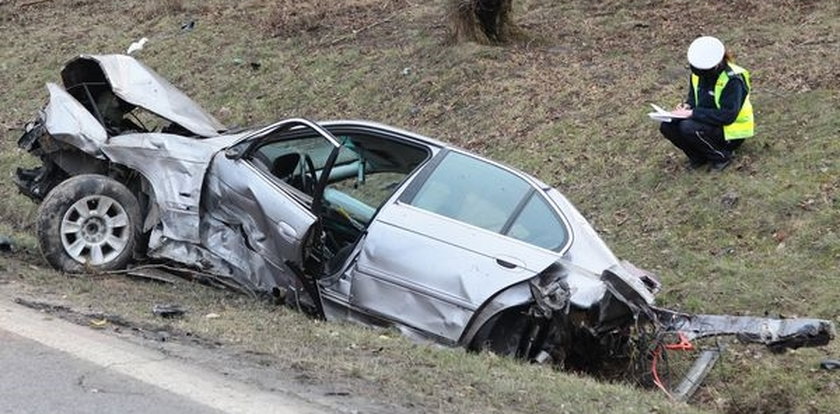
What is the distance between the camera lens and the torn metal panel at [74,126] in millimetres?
7105

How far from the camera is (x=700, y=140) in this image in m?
9.23

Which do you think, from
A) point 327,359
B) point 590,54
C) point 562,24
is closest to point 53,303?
point 327,359

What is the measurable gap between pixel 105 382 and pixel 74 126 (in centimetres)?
300

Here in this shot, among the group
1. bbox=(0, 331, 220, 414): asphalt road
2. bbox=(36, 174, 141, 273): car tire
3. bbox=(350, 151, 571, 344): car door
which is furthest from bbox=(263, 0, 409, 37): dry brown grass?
bbox=(0, 331, 220, 414): asphalt road

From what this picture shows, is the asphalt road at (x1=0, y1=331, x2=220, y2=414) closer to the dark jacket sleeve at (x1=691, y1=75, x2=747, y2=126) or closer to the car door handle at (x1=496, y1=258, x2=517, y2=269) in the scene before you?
the car door handle at (x1=496, y1=258, x2=517, y2=269)

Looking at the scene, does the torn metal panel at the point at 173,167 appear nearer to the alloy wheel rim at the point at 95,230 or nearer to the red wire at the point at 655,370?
the alloy wheel rim at the point at 95,230

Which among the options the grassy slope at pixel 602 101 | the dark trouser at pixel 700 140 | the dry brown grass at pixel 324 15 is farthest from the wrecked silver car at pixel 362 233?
the dry brown grass at pixel 324 15

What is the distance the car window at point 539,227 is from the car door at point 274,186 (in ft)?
4.24

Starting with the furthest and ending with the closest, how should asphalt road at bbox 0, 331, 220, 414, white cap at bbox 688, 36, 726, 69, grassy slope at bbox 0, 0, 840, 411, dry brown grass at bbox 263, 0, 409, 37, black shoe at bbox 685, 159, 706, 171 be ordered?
dry brown grass at bbox 263, 0, 409, 37 → black shoe at bbox 685, 159, 706, 171 → white cap at bbox 688, 36, 726, 69 → grassy slope at bbox 0, 0, 840, 411 → asphalt road at bbox 0, 331, 220, 414

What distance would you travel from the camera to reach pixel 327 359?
540 centimetres

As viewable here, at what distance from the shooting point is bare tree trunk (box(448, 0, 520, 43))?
13.4 metres

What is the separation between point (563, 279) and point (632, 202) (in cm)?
349

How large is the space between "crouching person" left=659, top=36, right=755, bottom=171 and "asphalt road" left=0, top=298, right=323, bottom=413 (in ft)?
18.9

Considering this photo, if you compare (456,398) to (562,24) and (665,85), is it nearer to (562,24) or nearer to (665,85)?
(665,85)
